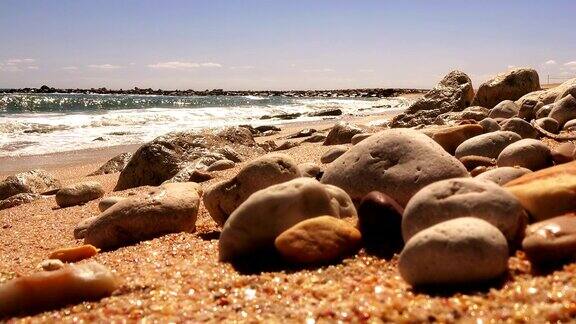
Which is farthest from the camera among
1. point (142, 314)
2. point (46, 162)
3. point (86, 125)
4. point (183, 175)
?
point (86, 125)

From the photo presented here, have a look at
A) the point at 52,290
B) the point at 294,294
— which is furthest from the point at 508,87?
the point at 52,290

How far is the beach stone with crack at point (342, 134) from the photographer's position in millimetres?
10127

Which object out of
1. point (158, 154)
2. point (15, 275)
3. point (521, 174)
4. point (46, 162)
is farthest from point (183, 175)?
point (46, 162)

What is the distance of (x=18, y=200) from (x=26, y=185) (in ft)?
2.08

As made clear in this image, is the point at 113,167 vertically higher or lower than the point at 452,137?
lower

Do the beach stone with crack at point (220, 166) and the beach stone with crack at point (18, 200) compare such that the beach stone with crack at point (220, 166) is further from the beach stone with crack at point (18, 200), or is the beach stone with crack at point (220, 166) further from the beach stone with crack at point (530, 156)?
the beach stone with crack at point (530, 156)

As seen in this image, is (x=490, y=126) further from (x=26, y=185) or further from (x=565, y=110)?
(x=26, y=185)

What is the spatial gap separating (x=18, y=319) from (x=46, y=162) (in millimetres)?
10758

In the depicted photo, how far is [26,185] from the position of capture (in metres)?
8.21

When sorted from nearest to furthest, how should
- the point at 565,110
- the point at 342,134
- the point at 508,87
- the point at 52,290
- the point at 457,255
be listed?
the point at 457,255 < the point at 52,290 < the point at 565,110 < the point at 342,134 < the point at 508,87

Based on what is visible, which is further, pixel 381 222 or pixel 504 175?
pixel 504 175

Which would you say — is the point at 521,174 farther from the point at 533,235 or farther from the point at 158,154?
the point at 158,154

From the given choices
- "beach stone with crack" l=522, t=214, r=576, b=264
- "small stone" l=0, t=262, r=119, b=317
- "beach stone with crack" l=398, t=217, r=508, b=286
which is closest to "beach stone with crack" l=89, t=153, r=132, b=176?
"small stone" l=0, t=262, r=119, b=317

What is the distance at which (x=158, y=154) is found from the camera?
A: 27.5ft
